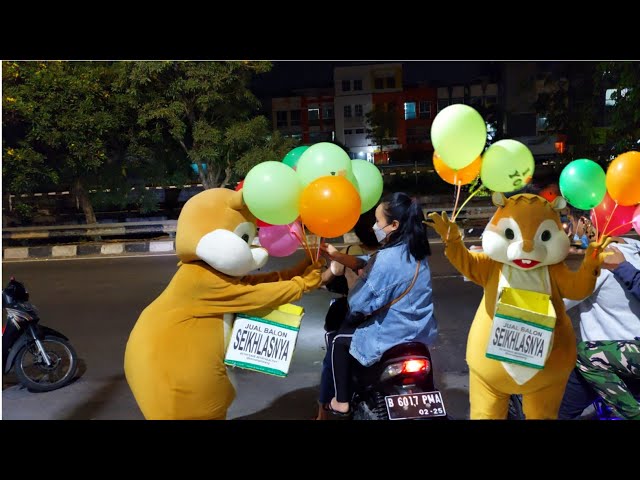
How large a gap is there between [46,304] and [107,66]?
6083 mm

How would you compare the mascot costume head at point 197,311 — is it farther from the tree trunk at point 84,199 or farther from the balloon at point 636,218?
the tree trunk at point 84,199

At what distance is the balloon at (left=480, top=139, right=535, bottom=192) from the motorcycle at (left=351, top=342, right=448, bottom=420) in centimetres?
104

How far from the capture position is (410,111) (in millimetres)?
10617

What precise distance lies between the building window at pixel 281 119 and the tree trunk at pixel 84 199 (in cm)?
568

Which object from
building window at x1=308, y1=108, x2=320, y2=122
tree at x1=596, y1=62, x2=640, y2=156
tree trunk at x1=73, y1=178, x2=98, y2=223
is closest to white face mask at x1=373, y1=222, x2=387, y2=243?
tree at x1=596, y1=62, x2=640, y2=156

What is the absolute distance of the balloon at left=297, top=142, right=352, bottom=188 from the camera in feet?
10.6

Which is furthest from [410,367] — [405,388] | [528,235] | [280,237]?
[280,237]

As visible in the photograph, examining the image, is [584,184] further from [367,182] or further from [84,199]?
[84,199]

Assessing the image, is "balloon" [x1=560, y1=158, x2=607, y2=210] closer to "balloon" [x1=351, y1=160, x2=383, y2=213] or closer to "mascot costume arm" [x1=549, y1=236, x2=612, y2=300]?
"mascot costume arm" [x1=549, y1=236, x2=612, y2=300]

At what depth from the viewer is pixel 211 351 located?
3.13 meters

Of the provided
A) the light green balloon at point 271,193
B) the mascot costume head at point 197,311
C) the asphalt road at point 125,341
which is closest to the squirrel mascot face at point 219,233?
the mascot costume head at point 197,311

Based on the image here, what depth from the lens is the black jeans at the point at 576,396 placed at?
3.70m
